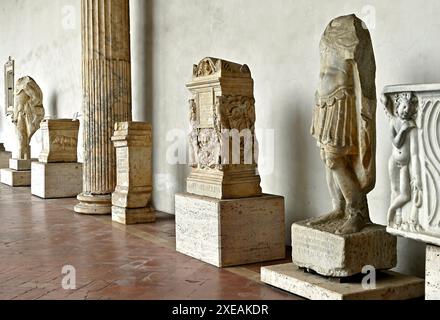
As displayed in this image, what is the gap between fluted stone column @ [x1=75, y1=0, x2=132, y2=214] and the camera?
27.5 ft

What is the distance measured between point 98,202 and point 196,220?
3200 millimetres

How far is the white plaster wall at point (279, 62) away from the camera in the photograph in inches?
Answer: 193

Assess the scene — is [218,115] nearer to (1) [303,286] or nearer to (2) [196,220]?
(2) [196,220]

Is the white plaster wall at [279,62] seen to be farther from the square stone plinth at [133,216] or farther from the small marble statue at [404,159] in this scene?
the small marble statue at [404,159]

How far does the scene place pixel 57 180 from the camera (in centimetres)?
1034

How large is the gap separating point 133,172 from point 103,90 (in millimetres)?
1478

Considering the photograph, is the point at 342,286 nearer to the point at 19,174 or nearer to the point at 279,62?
the point at 279,62

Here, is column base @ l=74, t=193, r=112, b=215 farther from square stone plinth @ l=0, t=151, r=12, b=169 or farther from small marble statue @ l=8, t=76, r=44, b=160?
square stone plinth @ l=0, t=151, r=12, b=169

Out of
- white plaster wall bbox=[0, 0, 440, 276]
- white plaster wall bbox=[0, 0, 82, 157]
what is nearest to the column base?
white plaster wall bbox=[0, 0, 440, 276]

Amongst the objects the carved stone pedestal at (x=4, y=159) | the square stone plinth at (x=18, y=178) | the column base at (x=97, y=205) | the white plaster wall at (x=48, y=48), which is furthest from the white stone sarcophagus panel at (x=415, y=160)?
the carved stone pedestal at (x=4, y=159)

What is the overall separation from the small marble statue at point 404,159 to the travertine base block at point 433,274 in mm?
171

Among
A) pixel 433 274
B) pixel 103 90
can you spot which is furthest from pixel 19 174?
pixel 433 274

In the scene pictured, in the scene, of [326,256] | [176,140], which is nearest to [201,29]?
[176,140]

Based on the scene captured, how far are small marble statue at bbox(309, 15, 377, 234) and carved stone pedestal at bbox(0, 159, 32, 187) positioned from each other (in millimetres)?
9248
